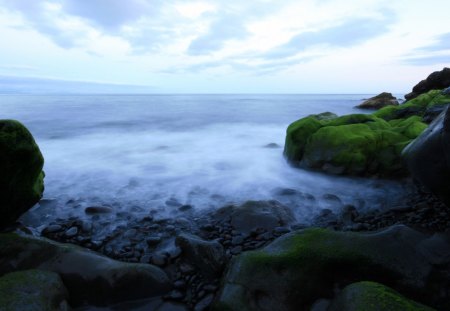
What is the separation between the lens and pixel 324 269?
3.88m

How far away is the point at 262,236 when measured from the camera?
5.64 meters

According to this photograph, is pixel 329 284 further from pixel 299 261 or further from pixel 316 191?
pixel 316 191

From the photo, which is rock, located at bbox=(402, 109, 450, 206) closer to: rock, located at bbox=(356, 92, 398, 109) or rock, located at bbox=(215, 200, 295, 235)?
rock, located at bbox=(215, 200, 295, 235)

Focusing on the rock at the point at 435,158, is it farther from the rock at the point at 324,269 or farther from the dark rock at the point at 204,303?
the dark rock at the point at 204,303

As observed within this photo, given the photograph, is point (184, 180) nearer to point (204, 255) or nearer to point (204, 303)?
point (204, 255)

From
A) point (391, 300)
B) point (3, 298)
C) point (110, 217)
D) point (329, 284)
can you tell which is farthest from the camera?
point (110, 217)

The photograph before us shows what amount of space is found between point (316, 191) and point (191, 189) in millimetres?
3433

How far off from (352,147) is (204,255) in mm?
6418

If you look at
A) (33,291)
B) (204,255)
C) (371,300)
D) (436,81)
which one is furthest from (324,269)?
(436,81)

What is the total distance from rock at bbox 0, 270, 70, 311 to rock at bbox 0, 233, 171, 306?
244mm

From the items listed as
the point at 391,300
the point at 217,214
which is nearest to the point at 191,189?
the point at 217,214

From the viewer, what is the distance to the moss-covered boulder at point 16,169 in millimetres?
4973

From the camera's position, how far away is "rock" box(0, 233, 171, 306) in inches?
155

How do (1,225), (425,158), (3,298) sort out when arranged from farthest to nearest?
1. (1,225)
2. (425,158)
3. (3,298)
